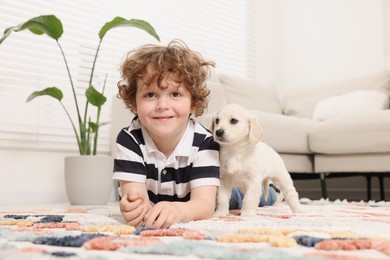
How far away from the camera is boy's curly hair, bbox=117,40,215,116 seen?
1.33 meters

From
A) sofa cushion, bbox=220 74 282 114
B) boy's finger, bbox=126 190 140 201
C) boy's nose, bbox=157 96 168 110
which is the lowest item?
boy's finger, bbox=126 190 140 201

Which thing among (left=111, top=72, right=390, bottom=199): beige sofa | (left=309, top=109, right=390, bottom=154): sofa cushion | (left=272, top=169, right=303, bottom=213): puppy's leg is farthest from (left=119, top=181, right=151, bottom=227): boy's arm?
(left=309, top=109, right=390, bottom=154): sofa cushion

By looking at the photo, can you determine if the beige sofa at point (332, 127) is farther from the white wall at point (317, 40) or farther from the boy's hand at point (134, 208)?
the boy's hand at point (134, 208)

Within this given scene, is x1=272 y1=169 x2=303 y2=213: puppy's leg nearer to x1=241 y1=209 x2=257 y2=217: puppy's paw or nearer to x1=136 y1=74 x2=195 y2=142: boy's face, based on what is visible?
x1=241 y1=209 x2=257 y2=217: puppy's paw

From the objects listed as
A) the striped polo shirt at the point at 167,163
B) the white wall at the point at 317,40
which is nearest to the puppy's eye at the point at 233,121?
the striped polo shirt at the point at 167,163

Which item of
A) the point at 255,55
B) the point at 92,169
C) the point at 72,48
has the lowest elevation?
the point at 92,169

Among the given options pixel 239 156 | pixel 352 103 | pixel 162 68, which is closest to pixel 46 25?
pixel 162 68

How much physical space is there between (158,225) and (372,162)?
176 cm

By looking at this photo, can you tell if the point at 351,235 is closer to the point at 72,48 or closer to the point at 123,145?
the point at 123,145

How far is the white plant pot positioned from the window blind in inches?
14.5

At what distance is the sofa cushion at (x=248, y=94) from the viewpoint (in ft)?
11.7

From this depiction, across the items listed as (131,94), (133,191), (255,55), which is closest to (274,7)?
(255,55)

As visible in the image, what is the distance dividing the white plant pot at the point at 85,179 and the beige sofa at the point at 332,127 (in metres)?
A: 0.43

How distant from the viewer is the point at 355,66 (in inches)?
158
